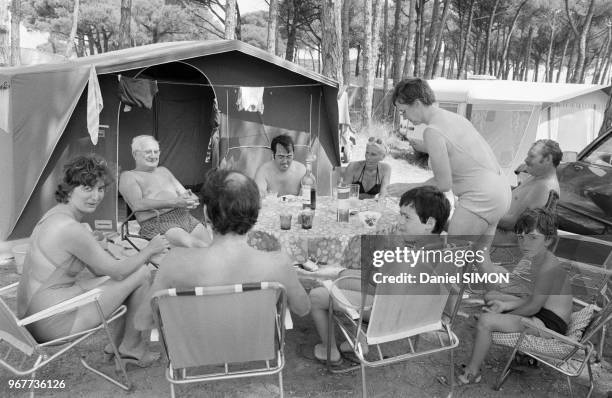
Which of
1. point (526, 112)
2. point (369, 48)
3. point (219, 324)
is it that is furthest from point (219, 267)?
point (369, 48)

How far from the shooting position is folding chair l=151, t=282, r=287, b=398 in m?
1.57

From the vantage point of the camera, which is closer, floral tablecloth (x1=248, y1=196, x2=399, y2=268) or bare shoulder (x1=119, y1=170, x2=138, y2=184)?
floral tablecloth (x1=248, y1=196, x2=399, y2=268)

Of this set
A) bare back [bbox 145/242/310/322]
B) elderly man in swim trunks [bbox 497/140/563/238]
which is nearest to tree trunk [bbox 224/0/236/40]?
elderly man in swim trunks [bbox 497/140/563/238]

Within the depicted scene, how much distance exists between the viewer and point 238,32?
17.9 metres

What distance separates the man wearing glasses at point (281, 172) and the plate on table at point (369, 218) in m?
1.07

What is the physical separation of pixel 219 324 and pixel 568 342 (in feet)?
4.45

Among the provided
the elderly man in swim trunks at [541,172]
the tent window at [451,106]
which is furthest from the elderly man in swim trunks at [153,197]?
the tent window at [451,106]

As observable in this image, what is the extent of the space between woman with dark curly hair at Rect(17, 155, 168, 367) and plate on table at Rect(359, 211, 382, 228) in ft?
3.77

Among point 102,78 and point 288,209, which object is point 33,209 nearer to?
point 102,78

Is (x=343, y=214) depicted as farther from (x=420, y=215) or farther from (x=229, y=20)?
(x=229, y=20)

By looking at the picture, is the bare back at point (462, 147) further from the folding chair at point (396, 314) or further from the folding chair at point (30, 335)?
the folding chair at point (30, 335)

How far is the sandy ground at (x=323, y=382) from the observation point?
84.5 inches

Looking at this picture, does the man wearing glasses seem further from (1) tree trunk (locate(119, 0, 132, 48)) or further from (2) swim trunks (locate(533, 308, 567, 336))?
(1) tree trunk (locate(119, 0, 132, 48))

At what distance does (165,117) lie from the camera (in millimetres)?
6680
